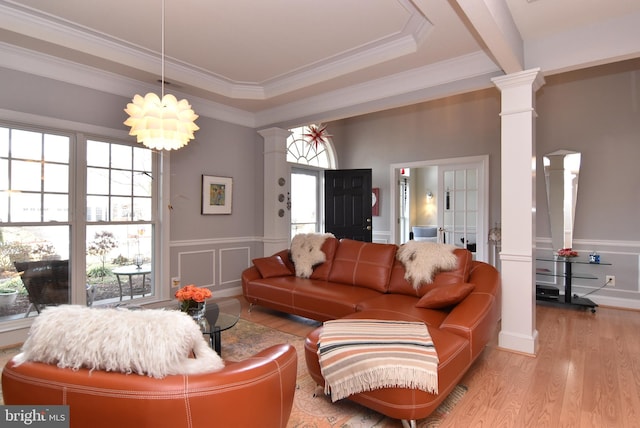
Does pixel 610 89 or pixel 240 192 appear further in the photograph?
pixel 240 192

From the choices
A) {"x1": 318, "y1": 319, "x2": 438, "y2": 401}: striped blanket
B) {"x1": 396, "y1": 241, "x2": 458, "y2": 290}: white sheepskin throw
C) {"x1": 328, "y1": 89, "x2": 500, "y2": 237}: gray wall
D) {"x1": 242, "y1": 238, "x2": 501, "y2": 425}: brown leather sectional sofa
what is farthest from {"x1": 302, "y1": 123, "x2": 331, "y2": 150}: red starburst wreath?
{"x1": 318, "y1": 319, "x2": 438, "y2": 401}: striped blanket

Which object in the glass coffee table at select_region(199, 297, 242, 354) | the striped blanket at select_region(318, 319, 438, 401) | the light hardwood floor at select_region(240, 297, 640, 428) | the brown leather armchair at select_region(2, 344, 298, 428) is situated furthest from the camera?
the glass coffee table at select_region(199, 297, 242, 354)

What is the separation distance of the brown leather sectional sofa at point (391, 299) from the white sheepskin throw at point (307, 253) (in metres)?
0.07

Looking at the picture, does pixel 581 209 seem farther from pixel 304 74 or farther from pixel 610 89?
pixel 304 74

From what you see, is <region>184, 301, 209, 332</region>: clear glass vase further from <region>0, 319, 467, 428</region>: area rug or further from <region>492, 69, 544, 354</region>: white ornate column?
<region>492, 69, 544, 354</region>: white ornate column

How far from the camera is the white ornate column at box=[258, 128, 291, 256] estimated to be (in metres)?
5.14

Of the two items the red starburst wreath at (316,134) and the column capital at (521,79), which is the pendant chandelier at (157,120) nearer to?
the column capital at (521,79)

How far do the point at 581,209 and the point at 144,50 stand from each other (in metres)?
5.60

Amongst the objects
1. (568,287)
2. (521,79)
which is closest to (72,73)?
(521,79)

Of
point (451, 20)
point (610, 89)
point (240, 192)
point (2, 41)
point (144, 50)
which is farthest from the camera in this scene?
point (240, 192)

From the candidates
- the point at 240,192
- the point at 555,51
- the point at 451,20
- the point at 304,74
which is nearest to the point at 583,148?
the point at 555,51

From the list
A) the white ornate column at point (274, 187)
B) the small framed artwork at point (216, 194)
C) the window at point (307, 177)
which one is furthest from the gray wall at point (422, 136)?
the small framed artwork at point (216, 194)

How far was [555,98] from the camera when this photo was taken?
15.5ft

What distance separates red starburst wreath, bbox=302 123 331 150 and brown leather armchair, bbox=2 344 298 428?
5.61m
